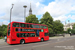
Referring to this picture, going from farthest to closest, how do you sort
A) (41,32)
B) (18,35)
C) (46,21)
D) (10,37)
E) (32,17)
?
1. (46,21)
2. (32,17)
3. (41,32)
4. (18,35)
5. (10,37)

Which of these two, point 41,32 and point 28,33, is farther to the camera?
point 41,32

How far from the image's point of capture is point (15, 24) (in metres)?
15.9

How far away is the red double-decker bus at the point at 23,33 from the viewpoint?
1548 cm

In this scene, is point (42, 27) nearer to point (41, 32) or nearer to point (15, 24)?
point (41, 32)

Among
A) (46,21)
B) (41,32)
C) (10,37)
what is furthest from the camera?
(46,21)

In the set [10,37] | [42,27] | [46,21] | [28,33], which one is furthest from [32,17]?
[10,37]

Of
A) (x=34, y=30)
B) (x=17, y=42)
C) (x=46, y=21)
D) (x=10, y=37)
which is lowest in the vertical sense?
(x=17, y=42)

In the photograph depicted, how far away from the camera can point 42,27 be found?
20.6 metres

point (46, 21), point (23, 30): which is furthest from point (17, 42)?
point (46, 21)

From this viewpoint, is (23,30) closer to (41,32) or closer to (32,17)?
(41,32)

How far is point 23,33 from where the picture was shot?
16938 mm

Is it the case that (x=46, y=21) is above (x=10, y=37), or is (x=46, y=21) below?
above

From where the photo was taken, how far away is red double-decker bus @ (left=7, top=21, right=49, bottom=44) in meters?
15.5

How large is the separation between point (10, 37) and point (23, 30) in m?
2.97
